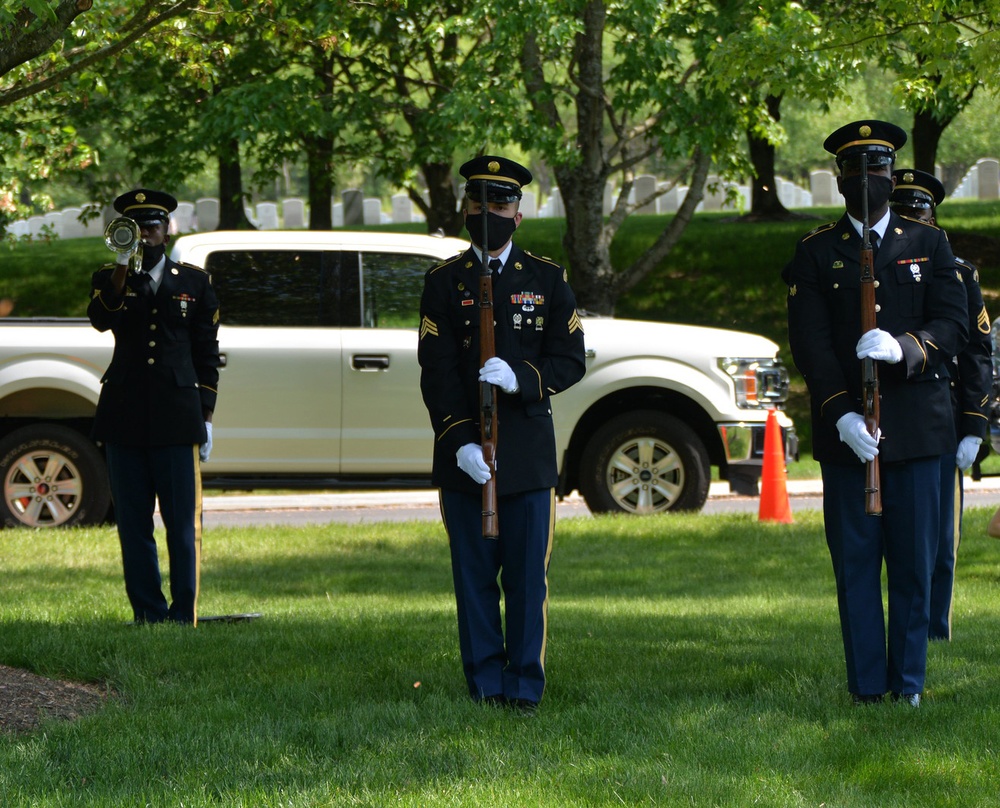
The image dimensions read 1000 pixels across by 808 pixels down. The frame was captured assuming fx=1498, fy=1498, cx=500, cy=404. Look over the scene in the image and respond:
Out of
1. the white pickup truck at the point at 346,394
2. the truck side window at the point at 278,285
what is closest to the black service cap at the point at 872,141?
the white pickup truck at the point at 346,394

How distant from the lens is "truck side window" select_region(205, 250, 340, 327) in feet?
36.7

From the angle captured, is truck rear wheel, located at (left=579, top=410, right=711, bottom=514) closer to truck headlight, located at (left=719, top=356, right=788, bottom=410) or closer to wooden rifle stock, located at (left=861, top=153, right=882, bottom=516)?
truck headlight, located at (left=719, top=356, right=788, bottom=410)

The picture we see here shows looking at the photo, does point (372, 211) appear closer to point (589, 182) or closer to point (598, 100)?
point (589, 182)

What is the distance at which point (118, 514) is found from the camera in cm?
722

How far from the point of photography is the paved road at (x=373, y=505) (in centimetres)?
1340

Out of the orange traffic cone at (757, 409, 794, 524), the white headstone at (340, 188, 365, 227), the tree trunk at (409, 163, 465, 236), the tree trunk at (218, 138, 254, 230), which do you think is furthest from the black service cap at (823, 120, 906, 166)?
the white headstone at (340, 188, 365, 227)

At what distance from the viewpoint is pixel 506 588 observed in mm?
5500

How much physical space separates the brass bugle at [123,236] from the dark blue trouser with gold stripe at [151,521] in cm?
102

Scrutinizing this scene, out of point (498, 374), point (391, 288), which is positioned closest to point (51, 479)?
point (391, 288)

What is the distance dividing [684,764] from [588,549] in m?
5.70

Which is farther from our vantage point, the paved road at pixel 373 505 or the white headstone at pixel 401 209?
the white headstone at pixel 401 209

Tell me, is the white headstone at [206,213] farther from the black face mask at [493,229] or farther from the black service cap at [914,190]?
the black face mask at [493,229]

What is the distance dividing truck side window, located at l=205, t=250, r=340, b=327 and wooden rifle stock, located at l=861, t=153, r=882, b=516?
646 cm

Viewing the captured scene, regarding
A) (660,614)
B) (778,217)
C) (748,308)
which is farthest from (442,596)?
(778,217)
